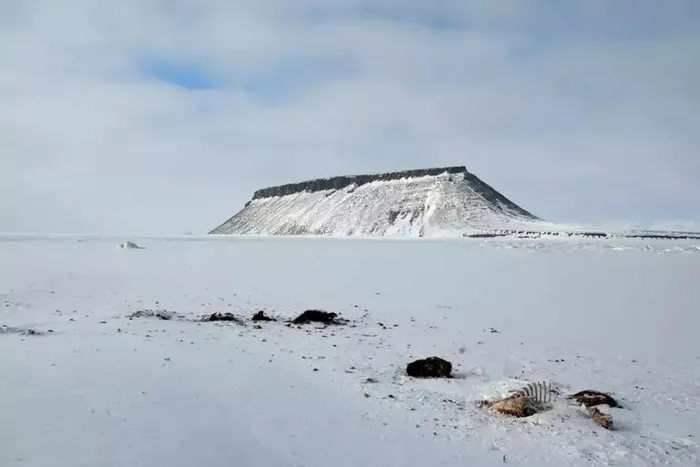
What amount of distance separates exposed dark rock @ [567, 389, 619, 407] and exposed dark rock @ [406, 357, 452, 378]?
7.49ft

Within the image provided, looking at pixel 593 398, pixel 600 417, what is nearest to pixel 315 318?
pixel 593 398

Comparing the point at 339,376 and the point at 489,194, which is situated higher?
the point at 489,194

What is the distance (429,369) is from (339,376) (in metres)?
1.73

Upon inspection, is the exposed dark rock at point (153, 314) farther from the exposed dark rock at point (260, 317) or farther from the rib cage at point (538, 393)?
the rib cage at point (538, 393)

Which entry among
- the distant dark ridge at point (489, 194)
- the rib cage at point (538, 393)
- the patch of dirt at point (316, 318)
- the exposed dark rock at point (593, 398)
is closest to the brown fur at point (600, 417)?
the exposed dark rock at point (593, 398)

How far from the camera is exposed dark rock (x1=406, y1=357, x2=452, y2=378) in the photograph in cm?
1058

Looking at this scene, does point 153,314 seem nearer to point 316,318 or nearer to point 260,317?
point 260,317

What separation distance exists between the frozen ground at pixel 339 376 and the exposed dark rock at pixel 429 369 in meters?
0.30

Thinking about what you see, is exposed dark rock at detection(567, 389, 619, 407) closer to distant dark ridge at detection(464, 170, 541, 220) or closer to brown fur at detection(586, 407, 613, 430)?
brown fur at detection(586, 407, 613, 430)

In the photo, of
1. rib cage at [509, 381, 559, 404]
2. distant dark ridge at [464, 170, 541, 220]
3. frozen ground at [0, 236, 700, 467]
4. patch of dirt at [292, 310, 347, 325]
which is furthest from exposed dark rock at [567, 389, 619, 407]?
distant dark ridge at [464, 170, 541, 220]

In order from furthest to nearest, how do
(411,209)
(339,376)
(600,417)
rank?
(411,209), (339,376), (600,417)

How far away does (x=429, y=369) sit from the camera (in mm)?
10617

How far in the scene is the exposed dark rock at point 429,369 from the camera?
10.6 meters

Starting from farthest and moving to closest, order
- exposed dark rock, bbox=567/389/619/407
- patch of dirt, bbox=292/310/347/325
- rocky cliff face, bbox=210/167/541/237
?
rocky cliff face, bbox=210/167/541/237
patch of dirt, bbox=292/310/347/325
exposed dark rock, bbox=567/389/619/407
